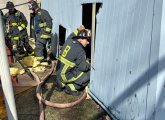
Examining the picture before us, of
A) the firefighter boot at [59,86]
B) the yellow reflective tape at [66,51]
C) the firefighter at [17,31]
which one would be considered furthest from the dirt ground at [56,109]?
the firefighter at [17,31]

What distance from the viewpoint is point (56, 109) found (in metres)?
6.68

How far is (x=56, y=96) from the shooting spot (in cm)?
734

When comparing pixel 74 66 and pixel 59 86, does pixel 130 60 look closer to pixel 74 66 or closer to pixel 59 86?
pixel 74 66

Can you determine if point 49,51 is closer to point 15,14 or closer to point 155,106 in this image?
point 15,14

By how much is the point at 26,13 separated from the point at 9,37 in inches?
149

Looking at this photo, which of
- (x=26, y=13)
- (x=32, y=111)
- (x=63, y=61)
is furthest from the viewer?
(x=26, y=13)

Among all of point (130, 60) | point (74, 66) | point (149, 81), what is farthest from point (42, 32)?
point (149, 81)

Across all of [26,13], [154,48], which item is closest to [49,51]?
[26,13]

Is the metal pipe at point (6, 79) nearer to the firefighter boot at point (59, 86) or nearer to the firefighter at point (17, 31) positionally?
the firefighter boot at point (59, 86)

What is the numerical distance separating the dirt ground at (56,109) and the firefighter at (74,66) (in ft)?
0.84

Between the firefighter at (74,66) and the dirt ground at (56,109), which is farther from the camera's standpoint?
the firefighter at (74,66)

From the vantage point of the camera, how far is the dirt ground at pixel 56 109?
6.32 meters

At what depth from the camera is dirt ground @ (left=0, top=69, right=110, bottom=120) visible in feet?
20.7

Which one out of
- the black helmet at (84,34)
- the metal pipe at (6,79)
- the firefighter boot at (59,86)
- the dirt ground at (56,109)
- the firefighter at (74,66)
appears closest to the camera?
the metal pipe at (6,79)
